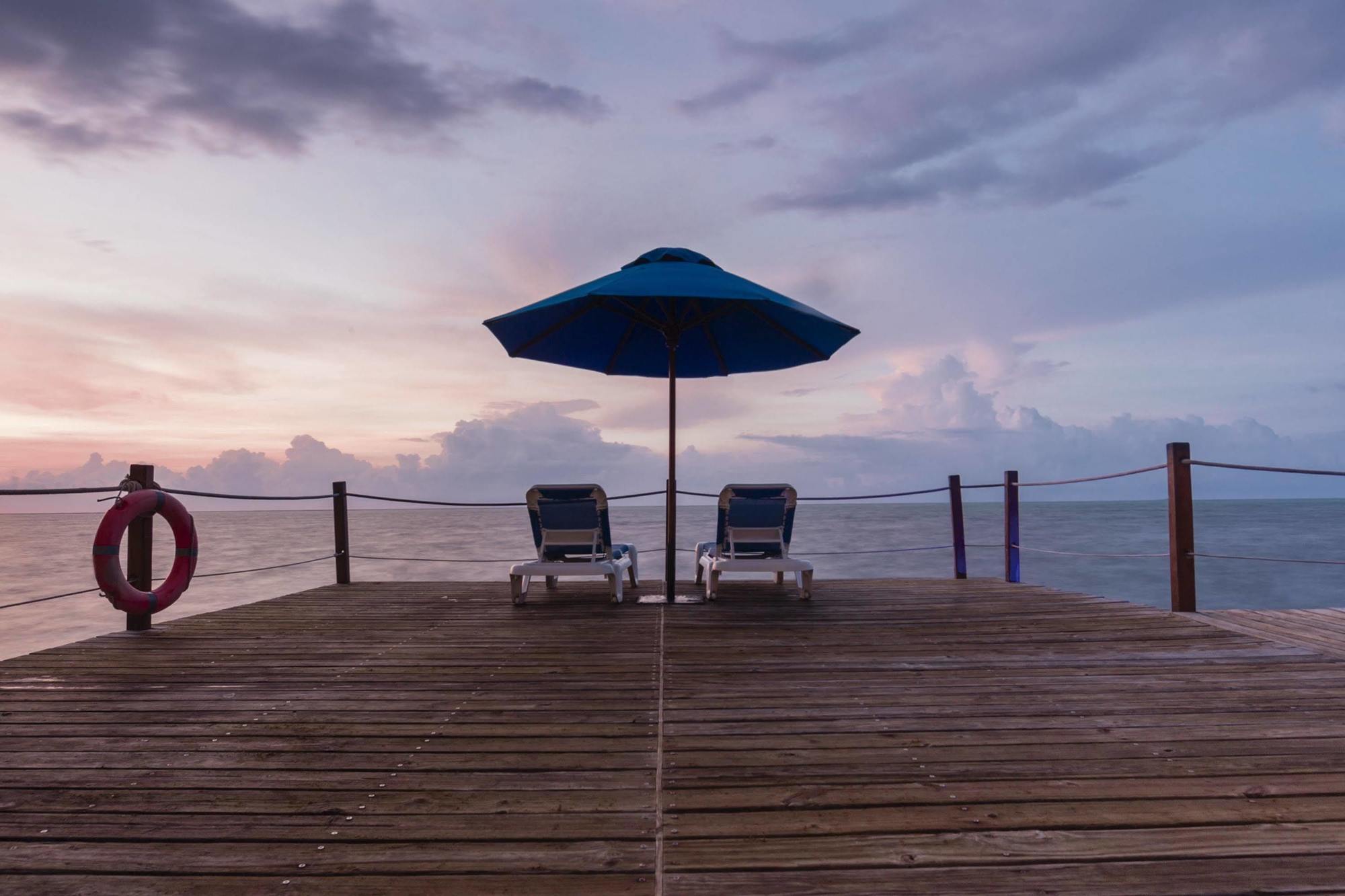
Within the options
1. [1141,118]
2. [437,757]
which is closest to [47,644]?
[437,757]

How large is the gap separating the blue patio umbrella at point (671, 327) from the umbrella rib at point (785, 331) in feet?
0.04

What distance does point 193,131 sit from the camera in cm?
777

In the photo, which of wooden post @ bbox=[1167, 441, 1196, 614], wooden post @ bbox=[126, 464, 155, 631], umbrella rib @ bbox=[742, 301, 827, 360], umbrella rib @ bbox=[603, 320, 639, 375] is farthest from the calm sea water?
wooden post @ bbox=[126, 464, 155, 631]

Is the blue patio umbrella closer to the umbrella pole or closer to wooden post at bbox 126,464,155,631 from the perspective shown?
the umbrella pole

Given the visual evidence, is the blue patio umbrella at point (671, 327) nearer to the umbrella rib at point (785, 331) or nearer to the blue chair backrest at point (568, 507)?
the umbrella rib at point (785, 331)

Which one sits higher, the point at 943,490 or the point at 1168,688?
the point at 943,490

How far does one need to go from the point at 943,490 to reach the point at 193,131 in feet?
29.7

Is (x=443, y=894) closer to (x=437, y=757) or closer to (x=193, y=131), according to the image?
(x=437, y=757)

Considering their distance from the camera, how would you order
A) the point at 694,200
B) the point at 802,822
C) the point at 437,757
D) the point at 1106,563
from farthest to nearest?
the point at 1106,563 < the point at 694,200 < the point at 437,757 < the point at 802,822

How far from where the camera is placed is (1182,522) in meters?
4.69

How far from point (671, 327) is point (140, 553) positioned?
3.92m

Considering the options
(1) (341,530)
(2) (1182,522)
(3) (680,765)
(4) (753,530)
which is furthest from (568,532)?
(2) (1182,522)

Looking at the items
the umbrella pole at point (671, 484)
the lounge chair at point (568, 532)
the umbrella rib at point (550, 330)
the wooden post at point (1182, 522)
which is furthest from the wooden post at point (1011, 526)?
the umbrella rib at point (550, 330)

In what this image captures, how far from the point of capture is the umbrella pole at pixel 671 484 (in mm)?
5172
